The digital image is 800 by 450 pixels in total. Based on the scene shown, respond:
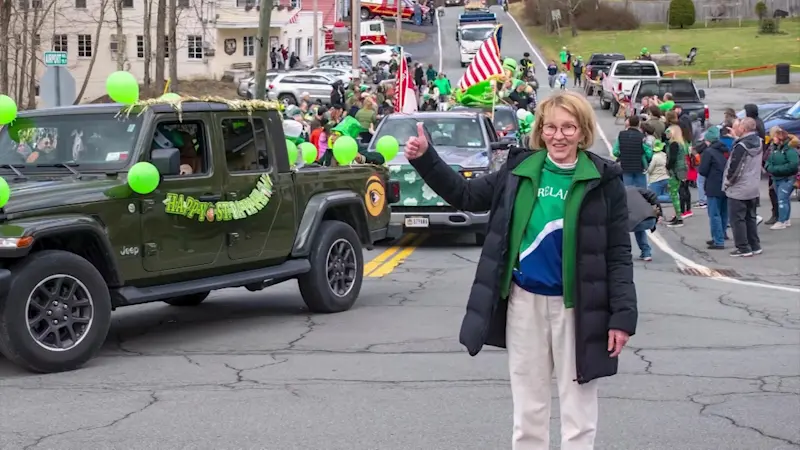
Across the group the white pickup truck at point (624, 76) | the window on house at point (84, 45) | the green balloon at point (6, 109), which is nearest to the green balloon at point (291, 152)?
the green balloon at point (6, 109)

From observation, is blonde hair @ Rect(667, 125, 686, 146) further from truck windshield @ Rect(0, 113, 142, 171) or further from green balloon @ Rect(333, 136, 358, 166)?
truck windshield @ Rect(0, 113, 142, 171)

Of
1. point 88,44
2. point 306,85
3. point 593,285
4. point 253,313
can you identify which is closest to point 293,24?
point 88,44

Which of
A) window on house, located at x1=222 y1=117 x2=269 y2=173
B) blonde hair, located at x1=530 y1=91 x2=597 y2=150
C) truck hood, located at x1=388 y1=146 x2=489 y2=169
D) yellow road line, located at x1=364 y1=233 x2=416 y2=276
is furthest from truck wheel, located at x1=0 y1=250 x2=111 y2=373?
truck hood, located at x1=388 y1=146 x2=489 y2=169

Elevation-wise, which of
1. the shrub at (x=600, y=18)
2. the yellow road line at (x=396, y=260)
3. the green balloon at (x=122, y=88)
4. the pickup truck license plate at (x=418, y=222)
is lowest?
the yellow road line at (x=396, y=260)

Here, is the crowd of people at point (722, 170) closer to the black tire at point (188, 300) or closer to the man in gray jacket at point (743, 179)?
the man in gray jacket at point (743, 179)

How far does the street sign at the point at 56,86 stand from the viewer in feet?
68.7

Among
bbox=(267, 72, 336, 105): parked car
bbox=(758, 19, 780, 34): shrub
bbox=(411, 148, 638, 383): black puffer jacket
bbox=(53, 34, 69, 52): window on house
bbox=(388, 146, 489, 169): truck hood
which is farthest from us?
bbox=(758, 19, 780, 34): shrub

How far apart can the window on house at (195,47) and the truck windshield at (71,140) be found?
59.1 meters

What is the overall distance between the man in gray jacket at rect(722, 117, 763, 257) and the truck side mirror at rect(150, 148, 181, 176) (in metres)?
9.47

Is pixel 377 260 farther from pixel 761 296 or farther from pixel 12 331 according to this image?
pixel 12 331

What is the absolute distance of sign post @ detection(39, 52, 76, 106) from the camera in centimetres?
2092

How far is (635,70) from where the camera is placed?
4522 centimetres

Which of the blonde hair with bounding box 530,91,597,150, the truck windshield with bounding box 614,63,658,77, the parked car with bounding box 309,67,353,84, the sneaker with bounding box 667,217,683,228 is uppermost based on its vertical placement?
the parked car with bounding box 309,67,353,84

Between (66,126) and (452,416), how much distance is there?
4.35 m
